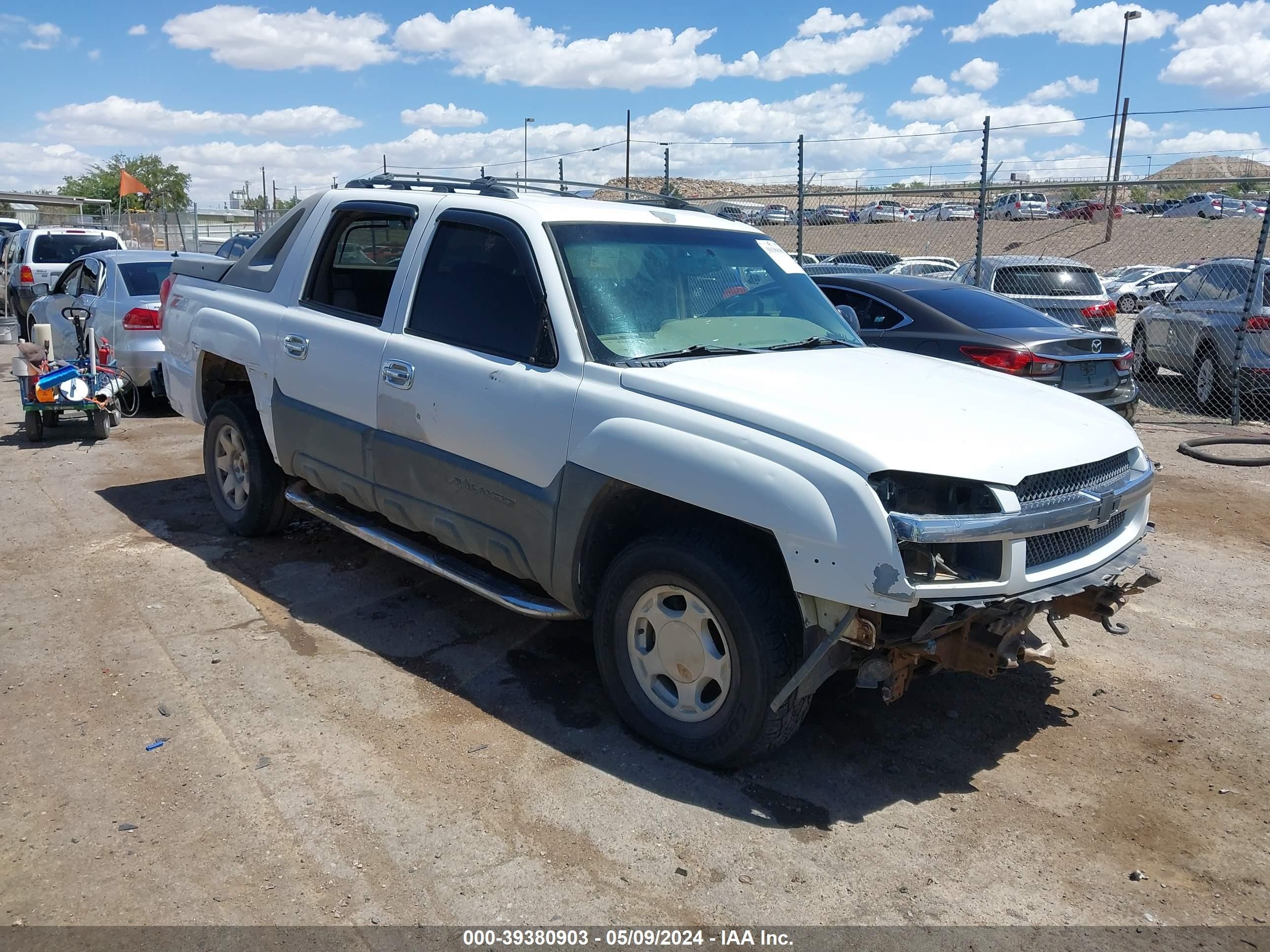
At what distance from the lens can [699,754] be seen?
375 cm

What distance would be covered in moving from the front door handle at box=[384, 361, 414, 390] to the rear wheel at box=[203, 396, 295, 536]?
1434 millimetres

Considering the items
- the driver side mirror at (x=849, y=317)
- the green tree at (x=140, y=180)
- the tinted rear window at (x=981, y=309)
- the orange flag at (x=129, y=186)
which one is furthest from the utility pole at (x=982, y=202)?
the green tree at (x=140, y=180)

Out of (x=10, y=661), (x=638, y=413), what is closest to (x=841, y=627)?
(x=638, y=413)

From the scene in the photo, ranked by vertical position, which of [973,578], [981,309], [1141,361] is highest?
[981,309]

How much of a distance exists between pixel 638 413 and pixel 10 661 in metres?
3.16

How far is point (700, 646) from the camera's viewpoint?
12.2 ft

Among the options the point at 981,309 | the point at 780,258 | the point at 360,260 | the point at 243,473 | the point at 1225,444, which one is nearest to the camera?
the point at 780,258

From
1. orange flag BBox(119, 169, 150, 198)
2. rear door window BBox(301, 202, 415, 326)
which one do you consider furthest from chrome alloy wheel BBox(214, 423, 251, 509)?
orange flag BBox(119, 169, 150, 198)

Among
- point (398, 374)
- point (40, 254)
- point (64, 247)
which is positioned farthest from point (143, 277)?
point (64, 247)

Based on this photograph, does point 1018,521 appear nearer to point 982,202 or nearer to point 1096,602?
point 1096,602

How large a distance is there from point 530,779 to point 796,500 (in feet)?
4.70

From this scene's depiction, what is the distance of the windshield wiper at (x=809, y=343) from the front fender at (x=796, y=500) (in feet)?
3.54

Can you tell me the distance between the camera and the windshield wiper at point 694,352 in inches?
159

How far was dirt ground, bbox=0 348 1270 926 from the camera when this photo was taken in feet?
10.2
